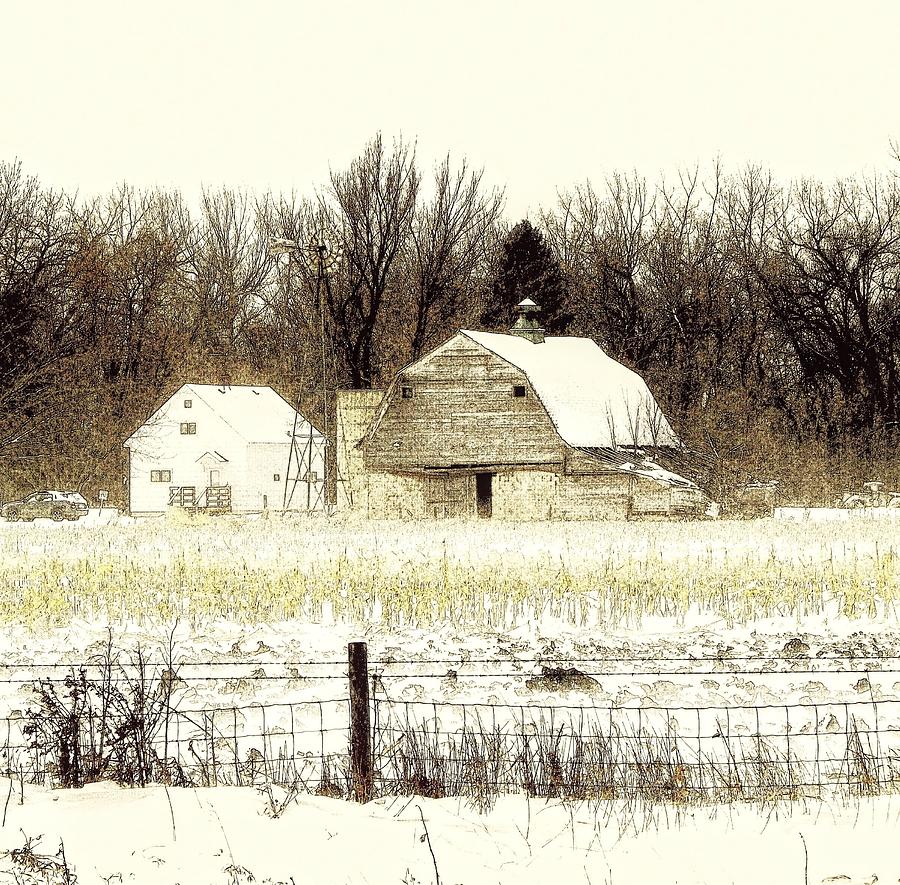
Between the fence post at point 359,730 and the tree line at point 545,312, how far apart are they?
44.0 meters

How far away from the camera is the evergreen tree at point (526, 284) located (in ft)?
198

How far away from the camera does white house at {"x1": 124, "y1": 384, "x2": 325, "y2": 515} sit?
60.4 meters

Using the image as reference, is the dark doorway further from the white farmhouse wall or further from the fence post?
the fence post

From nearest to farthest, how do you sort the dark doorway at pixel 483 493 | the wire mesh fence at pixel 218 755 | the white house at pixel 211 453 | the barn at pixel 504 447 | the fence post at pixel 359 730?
the fence post at pixel 359 730 → the wire mesh fence at pixel 218 755 → the barn at pixel 504 447 → the dark doorway at pixel 483 493 → the white house at pixel 211 453

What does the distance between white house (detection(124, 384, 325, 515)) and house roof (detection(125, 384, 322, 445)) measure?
46mm

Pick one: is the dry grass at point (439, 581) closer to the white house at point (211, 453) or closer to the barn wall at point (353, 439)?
the barn wall at point (353, 439)

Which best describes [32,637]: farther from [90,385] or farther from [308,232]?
[308,232]

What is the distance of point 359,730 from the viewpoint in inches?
365

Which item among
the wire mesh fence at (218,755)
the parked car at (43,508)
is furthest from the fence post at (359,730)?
the parked car at (43,508)

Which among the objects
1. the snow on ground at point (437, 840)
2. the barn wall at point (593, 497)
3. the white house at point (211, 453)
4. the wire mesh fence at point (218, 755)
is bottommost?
the snow on ground at point (437, 840)

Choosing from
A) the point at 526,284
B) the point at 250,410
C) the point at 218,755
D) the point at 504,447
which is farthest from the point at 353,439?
the point at 218,755

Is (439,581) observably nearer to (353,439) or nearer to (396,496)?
(396,496)

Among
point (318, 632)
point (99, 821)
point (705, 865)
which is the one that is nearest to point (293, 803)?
point (99, 821)

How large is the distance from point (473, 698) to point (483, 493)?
34.0 m
